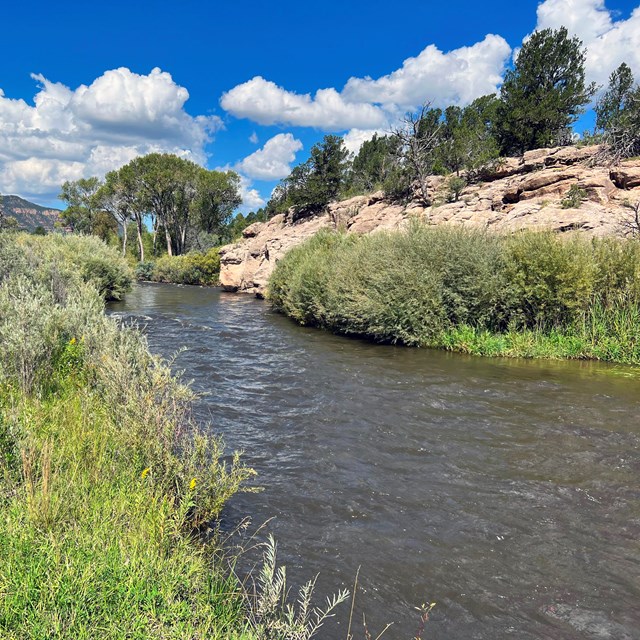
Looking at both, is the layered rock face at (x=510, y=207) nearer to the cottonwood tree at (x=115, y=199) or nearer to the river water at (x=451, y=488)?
the river water at (x=451, y=488)

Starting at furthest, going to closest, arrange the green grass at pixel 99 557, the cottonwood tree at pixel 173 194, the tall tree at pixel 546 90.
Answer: the cottonwood tree at pixel 173 194 → the tall tree at pixel 546 90 → the green grass at pixel 99 557

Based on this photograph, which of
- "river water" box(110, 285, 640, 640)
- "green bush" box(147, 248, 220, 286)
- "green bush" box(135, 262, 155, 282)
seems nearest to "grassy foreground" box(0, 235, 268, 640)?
"river water" box(110, 285, 640, 640)

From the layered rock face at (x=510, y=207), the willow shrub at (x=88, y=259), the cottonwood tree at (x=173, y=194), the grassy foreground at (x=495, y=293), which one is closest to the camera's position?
the grassy foreground at (x=495, y=293)

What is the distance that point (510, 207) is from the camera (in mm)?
27469

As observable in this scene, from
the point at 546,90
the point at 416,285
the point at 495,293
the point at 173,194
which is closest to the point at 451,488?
the point at 416,285

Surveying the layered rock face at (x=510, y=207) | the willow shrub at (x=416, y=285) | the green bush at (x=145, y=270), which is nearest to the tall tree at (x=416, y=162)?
the layered rock face at (x=510, y=207)

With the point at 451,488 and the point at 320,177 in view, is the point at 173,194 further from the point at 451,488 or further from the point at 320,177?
the point at 451,488

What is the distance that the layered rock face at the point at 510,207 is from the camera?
21641 millimetres

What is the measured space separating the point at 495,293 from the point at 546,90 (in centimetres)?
2791

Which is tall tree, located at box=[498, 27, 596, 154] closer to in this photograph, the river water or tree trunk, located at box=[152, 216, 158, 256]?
the river water

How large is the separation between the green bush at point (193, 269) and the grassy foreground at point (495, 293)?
1473 inches

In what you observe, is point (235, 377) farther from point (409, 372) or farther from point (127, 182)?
point (127, 182)

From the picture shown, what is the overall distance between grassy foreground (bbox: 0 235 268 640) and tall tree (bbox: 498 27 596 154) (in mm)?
36815

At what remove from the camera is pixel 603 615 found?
13.5 feet
